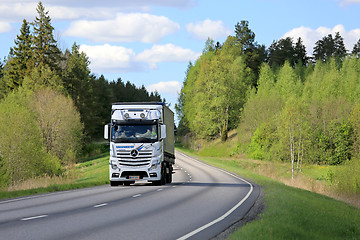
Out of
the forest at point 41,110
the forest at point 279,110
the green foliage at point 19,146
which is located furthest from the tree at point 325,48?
the green foliage at point 19,146

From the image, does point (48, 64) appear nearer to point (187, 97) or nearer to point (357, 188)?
point (187, 97)

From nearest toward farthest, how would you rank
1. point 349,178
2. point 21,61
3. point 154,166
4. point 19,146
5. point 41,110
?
point 154,166
point 349,178
point 19,146
point 41,110
point 21,61

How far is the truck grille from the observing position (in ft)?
84.5

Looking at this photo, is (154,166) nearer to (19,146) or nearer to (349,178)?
(349,178)

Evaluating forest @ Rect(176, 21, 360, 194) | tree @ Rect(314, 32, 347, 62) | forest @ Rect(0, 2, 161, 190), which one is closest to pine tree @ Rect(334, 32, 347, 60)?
tree @ Rect(314, 32, 347, 62)

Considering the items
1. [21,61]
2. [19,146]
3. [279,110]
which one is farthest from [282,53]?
[19,146]

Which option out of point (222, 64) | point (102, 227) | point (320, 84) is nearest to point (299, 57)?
point (320, 84)

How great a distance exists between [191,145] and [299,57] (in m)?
50.1

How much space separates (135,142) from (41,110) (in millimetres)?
41227

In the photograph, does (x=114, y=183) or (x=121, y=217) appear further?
(x=114, y=183)

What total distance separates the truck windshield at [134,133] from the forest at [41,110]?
11.1m

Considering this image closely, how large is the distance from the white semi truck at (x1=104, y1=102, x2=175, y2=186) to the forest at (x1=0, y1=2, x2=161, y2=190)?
1087 cm

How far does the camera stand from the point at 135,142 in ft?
84.4

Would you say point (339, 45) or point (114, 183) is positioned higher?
point (339, 45)
